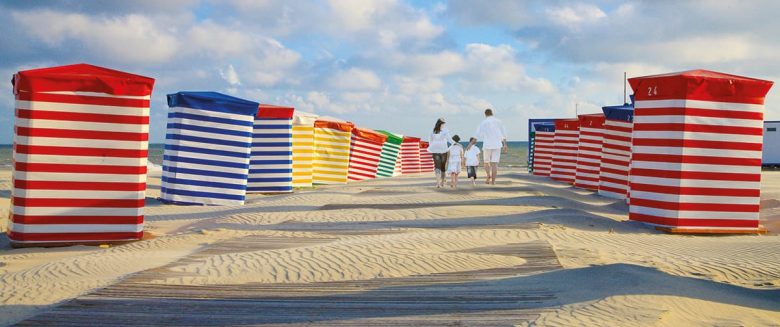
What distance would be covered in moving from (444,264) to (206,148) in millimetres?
6821

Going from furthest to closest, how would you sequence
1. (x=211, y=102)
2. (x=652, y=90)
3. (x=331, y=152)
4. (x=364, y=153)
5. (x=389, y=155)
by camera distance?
(x=389, y=155) < (x=364, y=153) < (x=331, y=152) < (x=211, y=102) < (x=652, y=90)

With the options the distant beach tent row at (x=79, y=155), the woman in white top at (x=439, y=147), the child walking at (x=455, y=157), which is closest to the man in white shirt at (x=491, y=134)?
the woman in white top at (x=439, y=147)

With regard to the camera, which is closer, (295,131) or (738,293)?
(738,293)

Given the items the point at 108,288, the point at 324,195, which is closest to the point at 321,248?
the point at 108,288

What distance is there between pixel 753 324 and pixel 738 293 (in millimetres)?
1083

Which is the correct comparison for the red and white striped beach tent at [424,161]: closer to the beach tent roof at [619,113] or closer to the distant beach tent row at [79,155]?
the beach tent roof at [619,113]

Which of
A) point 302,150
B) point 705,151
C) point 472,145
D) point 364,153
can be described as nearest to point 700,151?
point 705,151

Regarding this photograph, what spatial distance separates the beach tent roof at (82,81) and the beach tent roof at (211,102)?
406 centimetres

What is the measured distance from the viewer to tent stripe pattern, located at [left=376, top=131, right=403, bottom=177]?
28344mm

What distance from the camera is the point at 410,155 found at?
114 ft

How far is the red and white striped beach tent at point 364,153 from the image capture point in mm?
24078

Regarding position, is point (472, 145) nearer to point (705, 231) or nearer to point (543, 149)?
point (543, 149)

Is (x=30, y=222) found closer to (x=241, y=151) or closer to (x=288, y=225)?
(x=288, y=225)

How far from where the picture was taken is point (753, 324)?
14.1 ft
